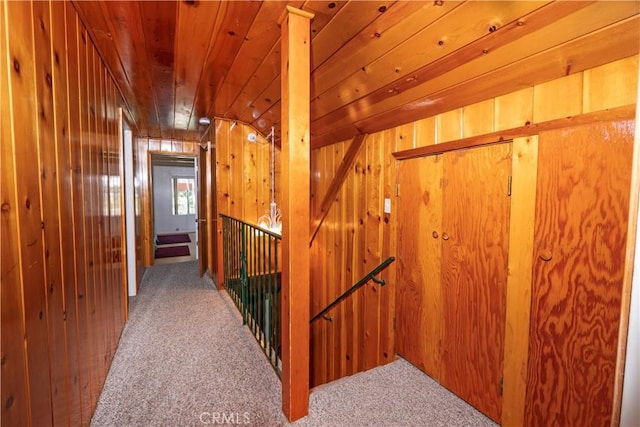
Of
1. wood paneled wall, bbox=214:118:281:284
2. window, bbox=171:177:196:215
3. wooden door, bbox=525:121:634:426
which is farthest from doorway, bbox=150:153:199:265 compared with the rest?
wooden door, bbox=525:121:634:426

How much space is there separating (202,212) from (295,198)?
3288 mm

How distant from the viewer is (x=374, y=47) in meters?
1.41

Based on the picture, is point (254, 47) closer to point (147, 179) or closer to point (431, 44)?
point (431, 44)

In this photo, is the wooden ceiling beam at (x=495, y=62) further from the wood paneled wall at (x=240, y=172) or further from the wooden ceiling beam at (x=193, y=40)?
the wood paneled wall at (x=240, y=172)

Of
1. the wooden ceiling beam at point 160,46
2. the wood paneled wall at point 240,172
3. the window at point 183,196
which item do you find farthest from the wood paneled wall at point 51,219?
the window at point 183,196

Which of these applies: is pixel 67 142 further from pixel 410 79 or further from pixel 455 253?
pixel 455 253

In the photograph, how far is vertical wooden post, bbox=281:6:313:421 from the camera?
131cm

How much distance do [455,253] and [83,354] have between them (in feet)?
7.12

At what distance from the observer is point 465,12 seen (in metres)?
1.07

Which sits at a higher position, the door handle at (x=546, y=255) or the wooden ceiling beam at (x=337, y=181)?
the wooden ceiling beam at (x=337, y=181)

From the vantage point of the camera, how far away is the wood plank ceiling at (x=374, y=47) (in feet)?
3.41

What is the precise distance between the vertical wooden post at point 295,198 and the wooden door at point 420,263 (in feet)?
3.42

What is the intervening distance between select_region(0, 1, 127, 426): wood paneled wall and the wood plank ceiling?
1.16 feet

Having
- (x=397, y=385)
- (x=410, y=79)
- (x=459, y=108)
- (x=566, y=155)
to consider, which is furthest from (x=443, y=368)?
(x=410, y=79)
